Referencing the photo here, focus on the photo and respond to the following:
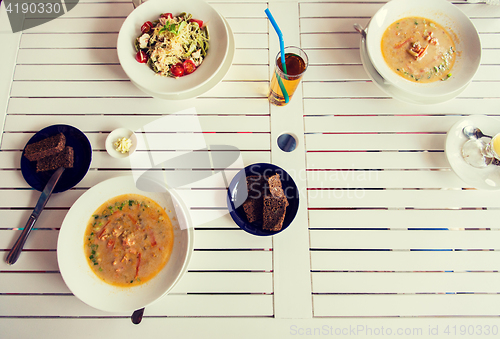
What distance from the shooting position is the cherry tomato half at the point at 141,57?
1.78m

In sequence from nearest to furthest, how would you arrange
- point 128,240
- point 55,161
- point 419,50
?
point 128,240 < point 55,161 < point 419,50

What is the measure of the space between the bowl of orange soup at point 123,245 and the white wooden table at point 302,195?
0.18m

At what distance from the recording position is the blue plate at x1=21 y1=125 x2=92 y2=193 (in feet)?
5.68

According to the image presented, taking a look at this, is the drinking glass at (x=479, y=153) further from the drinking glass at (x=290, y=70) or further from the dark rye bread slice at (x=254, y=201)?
the dark rye bread slice at (x=254, y=201)

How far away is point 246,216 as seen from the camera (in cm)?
170

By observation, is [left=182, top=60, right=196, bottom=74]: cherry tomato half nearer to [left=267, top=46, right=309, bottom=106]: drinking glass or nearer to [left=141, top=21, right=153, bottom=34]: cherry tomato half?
[left=141, top=21, right=153, bottom=34]: cherry tomato half

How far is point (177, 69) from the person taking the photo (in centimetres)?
178

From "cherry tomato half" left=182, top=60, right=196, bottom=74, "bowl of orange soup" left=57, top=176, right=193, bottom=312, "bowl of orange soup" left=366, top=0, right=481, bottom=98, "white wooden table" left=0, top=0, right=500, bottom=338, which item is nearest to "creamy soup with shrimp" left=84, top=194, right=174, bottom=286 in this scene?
"bowl of orange soup" left=57, top=176, right=193, bottom=312

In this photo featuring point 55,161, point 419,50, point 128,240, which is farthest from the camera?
point 419,50

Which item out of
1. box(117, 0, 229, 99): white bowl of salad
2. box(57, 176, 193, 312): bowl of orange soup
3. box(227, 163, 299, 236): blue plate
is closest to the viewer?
box(57, 176, 193, 312): bowl of orange soup

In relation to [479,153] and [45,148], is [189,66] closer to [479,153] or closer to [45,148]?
[45,148]

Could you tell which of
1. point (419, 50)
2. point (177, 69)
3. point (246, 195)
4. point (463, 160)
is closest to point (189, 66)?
point (177, 69)

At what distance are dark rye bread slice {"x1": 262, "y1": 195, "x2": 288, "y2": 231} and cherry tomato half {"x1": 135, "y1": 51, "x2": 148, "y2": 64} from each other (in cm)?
121

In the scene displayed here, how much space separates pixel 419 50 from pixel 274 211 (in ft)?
4.81
